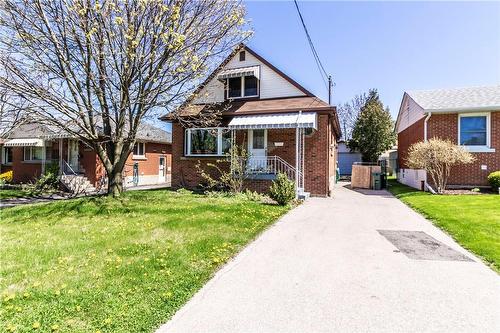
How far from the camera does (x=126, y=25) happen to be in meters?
11.2

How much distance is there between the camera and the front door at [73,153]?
78.9ft

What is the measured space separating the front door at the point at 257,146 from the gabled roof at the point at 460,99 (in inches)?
408

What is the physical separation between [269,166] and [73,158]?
17.5 m

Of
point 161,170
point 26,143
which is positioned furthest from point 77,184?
point 161,170

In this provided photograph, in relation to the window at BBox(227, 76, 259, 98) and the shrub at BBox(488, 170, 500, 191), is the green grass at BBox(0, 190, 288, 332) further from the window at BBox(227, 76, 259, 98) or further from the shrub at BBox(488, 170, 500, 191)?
the shrub at BBox(488, 170, 500, 191)

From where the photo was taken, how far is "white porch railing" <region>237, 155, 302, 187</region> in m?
16.0

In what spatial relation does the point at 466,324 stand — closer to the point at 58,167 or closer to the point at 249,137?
the point at 249,137

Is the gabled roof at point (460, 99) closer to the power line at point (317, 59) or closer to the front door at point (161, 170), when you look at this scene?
the power line at point (317, 59)

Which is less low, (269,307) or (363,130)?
Answer: (363,130)

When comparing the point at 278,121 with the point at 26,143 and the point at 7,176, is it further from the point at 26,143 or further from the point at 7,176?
the point at 7,176

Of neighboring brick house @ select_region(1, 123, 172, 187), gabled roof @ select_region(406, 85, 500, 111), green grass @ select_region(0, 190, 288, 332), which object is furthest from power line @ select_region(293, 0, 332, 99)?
neighboring brick house @ select_region(1, 123, 172, 187)

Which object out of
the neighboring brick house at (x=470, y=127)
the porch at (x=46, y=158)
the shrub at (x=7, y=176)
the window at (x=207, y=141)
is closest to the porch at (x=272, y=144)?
the window at (x=207, y=141)

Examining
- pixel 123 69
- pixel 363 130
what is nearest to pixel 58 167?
pixel 123 69

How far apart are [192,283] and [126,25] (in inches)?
406
